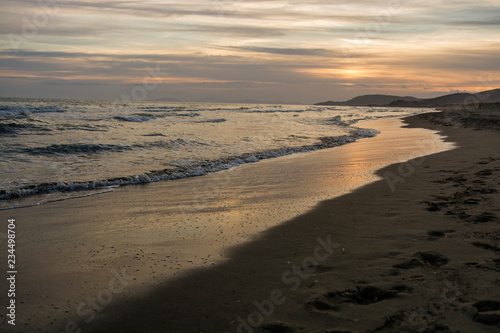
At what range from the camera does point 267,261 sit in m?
4.45

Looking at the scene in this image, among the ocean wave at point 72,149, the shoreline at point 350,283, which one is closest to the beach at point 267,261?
the shoreline at point 350,283

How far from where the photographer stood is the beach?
3.19 meters

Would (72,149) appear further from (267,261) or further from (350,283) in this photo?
(350,283)

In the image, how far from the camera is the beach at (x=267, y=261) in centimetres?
319

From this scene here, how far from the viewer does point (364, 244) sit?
4.73 metres

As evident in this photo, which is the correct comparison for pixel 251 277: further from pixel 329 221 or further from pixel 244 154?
pixel 244 154

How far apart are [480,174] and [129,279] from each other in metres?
8.15

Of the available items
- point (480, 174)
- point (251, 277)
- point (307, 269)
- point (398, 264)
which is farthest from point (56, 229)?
point (480, 174)

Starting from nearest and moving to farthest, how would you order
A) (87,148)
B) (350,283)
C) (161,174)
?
(350,283), (161,174), (87,148)

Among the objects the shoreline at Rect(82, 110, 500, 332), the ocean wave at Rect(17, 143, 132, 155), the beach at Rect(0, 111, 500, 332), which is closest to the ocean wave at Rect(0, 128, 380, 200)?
the ocean wave at Rect(17, 143, 132, 155)

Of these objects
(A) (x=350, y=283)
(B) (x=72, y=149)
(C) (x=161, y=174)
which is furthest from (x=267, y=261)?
(B) (x=72, y=149)

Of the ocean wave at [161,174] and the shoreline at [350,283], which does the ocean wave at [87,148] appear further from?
the shoreline at [350,283]

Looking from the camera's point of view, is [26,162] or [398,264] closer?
[398,264]

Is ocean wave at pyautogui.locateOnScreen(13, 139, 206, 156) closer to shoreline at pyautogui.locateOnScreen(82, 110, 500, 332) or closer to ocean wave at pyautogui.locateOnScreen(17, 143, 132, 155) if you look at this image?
ocean wave at pyautogui.locateOnScreen(17, 143, 132, 155)
